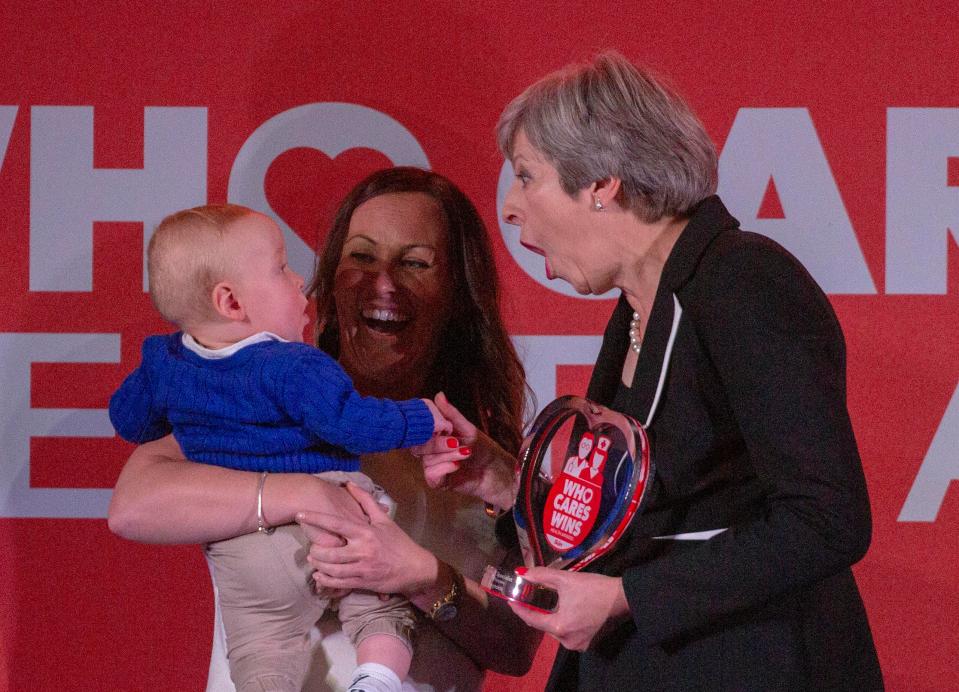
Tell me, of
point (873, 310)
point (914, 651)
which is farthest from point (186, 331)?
point (914, 651)

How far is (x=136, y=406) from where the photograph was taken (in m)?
1.90

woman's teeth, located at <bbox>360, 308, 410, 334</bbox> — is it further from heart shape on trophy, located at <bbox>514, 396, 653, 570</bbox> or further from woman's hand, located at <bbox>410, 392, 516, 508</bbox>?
heart shape on trophy, located at <bbox>514, 396, 653, 570</bbox>

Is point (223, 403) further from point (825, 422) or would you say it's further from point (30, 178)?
point (30, 178)

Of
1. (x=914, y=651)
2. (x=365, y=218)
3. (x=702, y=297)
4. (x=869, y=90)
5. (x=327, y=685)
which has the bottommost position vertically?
(x=914, y=651)

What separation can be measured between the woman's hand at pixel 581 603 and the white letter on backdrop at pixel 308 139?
5.07 feet

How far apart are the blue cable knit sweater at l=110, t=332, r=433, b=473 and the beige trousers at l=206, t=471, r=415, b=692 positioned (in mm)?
104

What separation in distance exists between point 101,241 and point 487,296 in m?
1.13

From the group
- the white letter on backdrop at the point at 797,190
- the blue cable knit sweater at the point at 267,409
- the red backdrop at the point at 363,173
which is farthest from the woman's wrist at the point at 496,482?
the white letter on backdrop at the point at 797,190

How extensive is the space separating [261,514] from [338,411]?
0.22 meters

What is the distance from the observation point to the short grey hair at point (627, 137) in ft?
5.09

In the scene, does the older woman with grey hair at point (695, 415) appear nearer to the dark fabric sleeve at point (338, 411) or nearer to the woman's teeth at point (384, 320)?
the dark fabric sleeve at point (338, 411)

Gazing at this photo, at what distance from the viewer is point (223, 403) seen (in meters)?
1.77

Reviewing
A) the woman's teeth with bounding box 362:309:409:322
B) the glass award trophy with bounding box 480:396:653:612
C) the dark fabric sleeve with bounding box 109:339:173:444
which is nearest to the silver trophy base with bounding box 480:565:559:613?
the glass award trophy with bounding box 480:396:653:612

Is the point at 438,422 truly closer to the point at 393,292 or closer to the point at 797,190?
the point at 393,292
